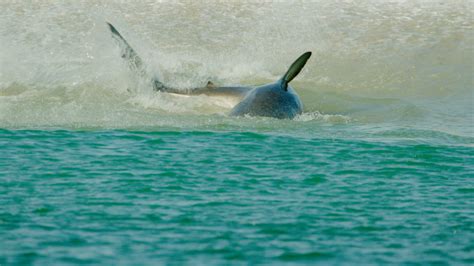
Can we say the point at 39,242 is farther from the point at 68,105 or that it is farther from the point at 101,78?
the point at 101,78

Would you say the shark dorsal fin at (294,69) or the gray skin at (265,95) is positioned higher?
the shark dorsal fin at (294,69)

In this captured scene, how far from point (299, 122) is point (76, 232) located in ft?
18.0

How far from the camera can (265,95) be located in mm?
13086

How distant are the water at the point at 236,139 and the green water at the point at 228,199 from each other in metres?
0.02

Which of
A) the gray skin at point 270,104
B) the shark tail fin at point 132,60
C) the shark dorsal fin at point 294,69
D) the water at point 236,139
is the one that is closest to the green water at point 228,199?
the water at point 236,139

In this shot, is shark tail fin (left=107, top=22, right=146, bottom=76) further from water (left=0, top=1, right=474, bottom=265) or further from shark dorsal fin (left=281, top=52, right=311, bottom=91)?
shark dorsal fin (left=281, top=52, right=311, bottom=91)

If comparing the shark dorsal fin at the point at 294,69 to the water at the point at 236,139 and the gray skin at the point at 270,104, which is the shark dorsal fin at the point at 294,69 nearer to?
the gray skin at the point at 270,104

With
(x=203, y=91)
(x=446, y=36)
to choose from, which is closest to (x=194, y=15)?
(x=446, y=36)

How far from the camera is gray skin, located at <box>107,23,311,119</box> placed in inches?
500

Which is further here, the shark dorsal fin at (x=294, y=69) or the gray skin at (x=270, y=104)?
the shark dorsal fin at (x=294, y=69)

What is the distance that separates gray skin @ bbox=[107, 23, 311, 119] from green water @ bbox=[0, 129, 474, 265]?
4.87ft

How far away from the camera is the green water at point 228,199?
22.6 feet

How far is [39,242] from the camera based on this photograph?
6961 mm

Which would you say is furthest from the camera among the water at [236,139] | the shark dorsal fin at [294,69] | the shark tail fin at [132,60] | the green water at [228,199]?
the shark tail fin at [132,60]
